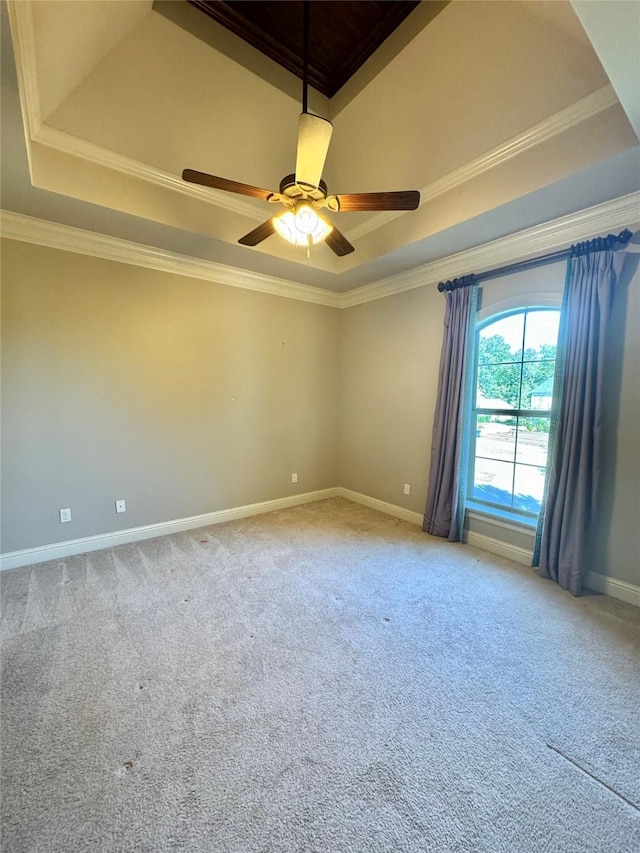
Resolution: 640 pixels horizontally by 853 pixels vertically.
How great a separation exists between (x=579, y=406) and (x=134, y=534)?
3.98 meters

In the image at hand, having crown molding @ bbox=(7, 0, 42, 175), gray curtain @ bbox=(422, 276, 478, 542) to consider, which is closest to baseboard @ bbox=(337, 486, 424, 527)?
gray curtain @ bbox=(422, 276, 478, 542)

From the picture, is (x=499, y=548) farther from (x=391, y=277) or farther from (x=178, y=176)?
(x=178, y=176)

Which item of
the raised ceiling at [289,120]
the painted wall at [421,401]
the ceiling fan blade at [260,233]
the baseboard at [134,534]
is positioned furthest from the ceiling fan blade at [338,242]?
the baseboard at [134,534]

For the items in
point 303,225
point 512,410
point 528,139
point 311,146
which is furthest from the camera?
point 512,410

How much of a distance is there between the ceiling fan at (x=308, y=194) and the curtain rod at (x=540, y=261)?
1465 millimetres

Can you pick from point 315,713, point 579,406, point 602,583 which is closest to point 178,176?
point 579,406

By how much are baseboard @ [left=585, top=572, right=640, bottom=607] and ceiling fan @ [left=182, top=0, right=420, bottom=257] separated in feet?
9.49

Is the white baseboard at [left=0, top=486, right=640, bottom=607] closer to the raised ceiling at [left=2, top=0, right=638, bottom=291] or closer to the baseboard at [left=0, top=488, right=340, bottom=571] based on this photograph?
the baseboard at [left=0, top=488, right=340, bottom=571]

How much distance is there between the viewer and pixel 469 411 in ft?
11.0

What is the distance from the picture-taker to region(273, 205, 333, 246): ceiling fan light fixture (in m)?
2.08

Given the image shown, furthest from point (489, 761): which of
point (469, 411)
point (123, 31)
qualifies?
point (123, 31)

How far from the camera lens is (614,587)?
8.19 ft

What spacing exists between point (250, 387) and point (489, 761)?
3.51 metres

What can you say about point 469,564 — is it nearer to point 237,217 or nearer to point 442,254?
point 442,254
